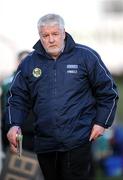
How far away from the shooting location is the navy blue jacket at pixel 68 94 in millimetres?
6785

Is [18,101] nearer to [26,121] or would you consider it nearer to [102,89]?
[102,89]

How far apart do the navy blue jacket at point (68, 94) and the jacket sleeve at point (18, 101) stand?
37 millimetres

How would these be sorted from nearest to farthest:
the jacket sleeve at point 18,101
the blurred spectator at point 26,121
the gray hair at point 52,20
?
1. the gray hair at point 52,20
2. the jacket sleeve at point 18,101
3. the blurred spectator at point 26,121

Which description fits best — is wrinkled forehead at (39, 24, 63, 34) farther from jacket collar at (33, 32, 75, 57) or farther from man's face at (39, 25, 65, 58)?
jacket collar at (33, 32, 75, 57)

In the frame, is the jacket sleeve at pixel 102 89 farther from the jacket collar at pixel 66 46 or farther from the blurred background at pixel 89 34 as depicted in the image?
the blurred background at pixel 89 34

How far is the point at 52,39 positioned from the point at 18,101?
64 centimetres

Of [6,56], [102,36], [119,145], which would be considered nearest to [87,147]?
[119,145]

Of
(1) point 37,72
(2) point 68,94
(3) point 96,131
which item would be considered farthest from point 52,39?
(3) point 96,131

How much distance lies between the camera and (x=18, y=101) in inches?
277

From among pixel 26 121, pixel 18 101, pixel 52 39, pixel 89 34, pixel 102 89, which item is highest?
pixel 52 39

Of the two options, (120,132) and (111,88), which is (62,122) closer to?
(111,88)

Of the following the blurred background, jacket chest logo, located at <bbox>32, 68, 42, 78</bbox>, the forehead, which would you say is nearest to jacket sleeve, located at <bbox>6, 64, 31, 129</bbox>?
jacket chest logo, located at <bbox>32, 68, 42, 78</bbox>

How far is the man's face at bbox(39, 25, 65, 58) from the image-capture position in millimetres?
6727

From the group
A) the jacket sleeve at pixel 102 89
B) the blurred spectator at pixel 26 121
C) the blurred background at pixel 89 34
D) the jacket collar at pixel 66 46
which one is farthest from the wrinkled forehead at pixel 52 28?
the blurred background at pixel 89 34
